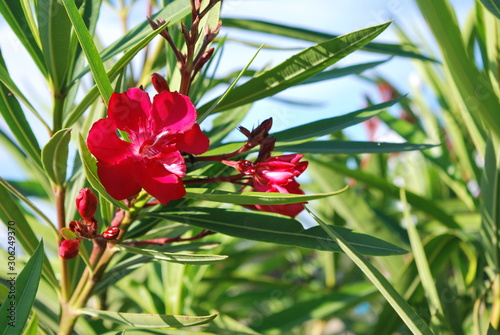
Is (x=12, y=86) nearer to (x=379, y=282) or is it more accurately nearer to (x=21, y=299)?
(x=21, y=299)

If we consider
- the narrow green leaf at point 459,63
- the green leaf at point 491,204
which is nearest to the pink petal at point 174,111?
the narrow green leaf at point 459,63

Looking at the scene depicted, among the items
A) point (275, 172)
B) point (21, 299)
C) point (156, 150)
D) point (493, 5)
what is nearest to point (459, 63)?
point (493, 5)

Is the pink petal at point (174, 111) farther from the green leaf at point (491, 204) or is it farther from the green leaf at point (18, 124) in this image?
the green leaf at point (491, 204)

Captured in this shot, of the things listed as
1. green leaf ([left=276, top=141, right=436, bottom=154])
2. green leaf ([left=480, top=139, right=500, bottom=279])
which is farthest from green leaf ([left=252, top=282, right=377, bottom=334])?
green leaf ([left=276, top=141, right=436, bottom=154])

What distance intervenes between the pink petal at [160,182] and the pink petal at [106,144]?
4 cm

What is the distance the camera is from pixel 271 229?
83 cm

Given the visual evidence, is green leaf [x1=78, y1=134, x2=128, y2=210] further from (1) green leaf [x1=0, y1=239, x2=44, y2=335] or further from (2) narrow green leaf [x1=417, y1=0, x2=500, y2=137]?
(2) narrow green leaf [x1=417, y1=0, x2=500, y2=137]

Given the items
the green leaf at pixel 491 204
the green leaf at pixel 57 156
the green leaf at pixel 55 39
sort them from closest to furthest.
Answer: the green leaf at pixel 57 156 → the green leaf at pixel 55 39 → the green leaf at pixel 491 204

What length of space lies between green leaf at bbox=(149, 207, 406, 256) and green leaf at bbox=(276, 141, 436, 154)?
0.15 meters

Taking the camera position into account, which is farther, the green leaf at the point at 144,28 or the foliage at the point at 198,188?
the green leaf at the point at 144,28

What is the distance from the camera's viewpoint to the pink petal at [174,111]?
28.3 inches

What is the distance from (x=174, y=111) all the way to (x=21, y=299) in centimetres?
32

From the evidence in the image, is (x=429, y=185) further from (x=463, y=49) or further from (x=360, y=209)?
(x=463, y=49)

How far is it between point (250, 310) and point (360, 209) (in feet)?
2.23
